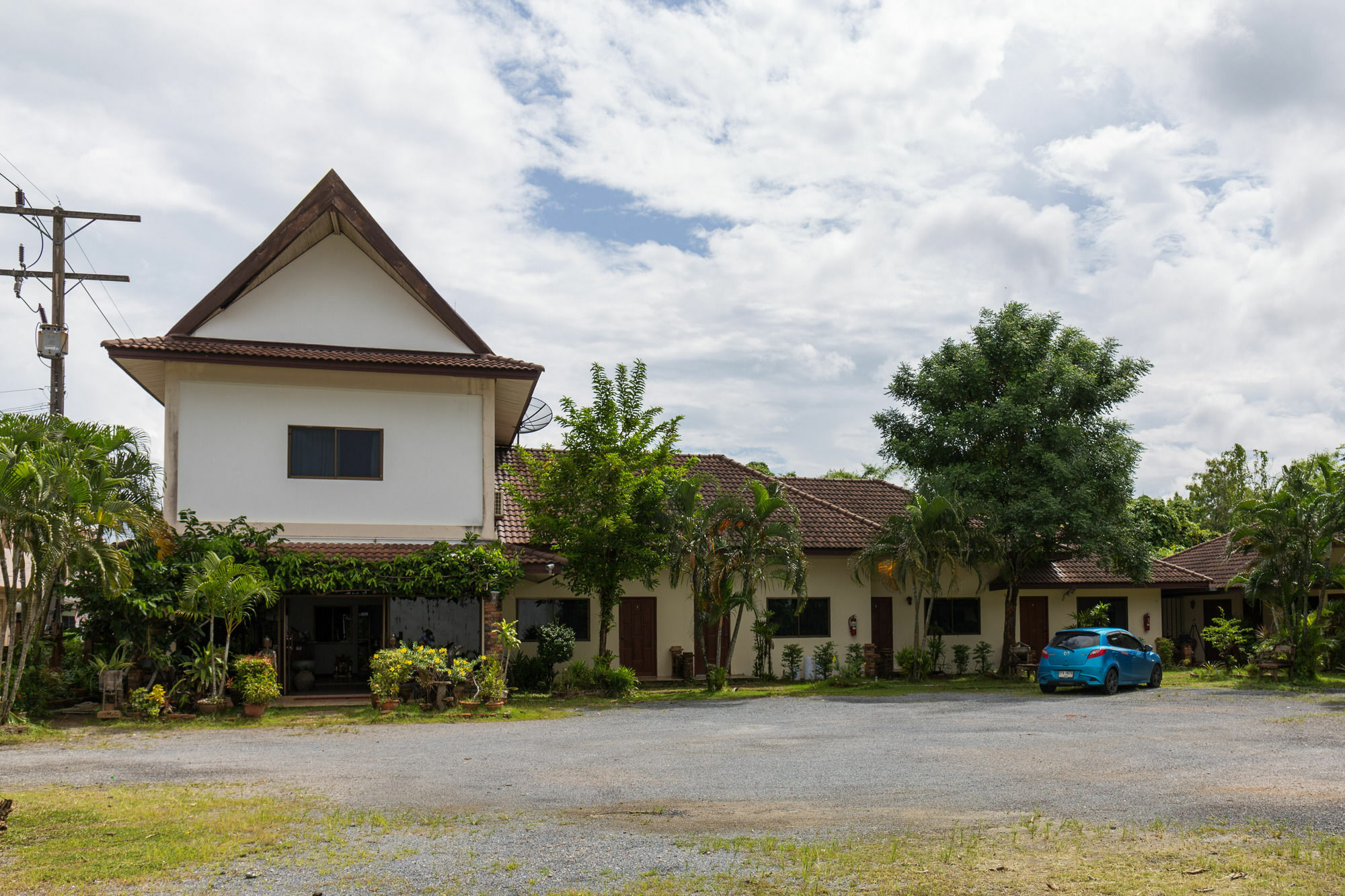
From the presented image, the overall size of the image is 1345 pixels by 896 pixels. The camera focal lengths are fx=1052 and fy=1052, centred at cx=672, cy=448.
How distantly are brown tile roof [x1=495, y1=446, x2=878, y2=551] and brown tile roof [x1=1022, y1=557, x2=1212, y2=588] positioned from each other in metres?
5.00

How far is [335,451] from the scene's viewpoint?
20.4 metres

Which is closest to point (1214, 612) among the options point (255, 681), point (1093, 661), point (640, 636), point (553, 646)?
point (1093, 661)

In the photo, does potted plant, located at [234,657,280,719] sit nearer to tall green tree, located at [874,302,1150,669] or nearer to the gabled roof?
the gabled roof

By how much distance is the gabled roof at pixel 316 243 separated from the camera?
65.9 ft

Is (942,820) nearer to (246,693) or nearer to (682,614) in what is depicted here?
(246,693)

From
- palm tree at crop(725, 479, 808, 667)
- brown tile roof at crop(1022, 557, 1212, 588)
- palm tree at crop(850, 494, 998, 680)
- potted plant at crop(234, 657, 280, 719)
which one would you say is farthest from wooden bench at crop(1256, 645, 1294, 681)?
potted plant at crop(234, 657, 280, 719)

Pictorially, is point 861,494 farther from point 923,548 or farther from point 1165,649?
point 1165,649

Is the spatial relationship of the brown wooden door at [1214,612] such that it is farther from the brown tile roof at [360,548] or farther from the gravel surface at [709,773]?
the brown tile roof at [360,548]

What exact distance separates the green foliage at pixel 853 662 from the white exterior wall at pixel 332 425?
10047mm

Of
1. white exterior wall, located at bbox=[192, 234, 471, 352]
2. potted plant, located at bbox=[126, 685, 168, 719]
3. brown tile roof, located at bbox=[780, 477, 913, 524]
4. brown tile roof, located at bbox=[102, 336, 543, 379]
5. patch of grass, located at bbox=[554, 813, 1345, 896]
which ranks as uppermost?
white exterior wall, located at bbox=[192, 234, 471, 352]

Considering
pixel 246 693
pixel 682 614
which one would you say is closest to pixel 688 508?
pixel 682 614

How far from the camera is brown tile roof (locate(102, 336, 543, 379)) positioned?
63.0 feet

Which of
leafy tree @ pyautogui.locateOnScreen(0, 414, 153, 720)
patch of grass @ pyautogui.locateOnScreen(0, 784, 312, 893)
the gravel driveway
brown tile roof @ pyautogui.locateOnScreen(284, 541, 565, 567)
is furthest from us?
brown tile roof @ pyautogui.locateOnScreen(284, 541, 565, 567)

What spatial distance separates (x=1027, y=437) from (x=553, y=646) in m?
12.8
